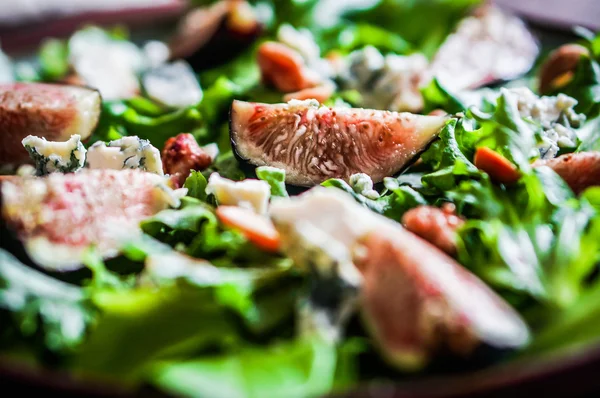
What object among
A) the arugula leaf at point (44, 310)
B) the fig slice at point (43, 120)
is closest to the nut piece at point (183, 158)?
the fig slice at point (43, 120)

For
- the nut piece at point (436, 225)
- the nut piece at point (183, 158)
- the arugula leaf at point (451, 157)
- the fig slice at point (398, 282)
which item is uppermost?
the fig slice at point (398, 282)

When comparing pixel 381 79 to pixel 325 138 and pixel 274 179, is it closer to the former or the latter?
pixel 325 138

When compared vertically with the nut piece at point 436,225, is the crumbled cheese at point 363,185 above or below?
below

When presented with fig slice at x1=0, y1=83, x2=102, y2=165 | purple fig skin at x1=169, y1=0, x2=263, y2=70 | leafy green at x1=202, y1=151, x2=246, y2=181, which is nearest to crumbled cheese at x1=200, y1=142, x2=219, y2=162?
leafy green at x1=202, y1=151, x2=246, y2=181

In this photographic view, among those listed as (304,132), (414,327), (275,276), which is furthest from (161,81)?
(414,327)

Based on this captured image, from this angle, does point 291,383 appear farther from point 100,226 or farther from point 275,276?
point 100,226

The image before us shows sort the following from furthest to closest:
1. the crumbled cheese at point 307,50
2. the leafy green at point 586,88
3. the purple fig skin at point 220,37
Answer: the purple fig skin at point 220,37 → the crumbled cheese at point 307,50 → the leafy green at point 586,88

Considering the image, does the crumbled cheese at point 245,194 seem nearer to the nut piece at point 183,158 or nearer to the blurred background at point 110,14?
the nut piece at point 183,158
